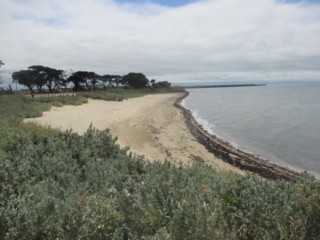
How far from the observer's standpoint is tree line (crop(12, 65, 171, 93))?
75625mm

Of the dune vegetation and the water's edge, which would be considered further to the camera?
the water's edge

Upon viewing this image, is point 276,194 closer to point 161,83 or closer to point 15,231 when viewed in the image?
point 15,231

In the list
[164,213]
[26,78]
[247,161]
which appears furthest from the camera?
[26,78]

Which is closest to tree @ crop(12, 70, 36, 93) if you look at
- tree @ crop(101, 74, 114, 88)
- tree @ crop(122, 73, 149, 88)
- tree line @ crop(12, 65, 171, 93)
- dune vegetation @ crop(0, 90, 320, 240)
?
tree line @ crop(12, 65, 171, 93)

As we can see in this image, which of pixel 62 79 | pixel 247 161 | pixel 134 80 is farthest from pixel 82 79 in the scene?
pixel 247 161

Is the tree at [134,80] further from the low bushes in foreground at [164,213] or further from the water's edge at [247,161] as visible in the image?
the low bushes in foreground at [164,213]

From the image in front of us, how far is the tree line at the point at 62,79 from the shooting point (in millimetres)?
75625

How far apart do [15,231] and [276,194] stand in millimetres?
2932

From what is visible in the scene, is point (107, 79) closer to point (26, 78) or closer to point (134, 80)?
point (134, 80)

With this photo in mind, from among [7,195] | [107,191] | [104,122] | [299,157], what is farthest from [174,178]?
[104,122]

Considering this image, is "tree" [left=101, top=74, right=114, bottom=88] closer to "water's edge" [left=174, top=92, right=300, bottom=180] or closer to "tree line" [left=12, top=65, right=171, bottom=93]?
"tree line" [left=12, top=65, right=171, bottom=93]

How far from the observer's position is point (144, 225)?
11.5 feet

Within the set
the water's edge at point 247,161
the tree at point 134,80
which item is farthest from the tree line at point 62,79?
the water's edge at point 247,161

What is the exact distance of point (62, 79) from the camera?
81438mm
